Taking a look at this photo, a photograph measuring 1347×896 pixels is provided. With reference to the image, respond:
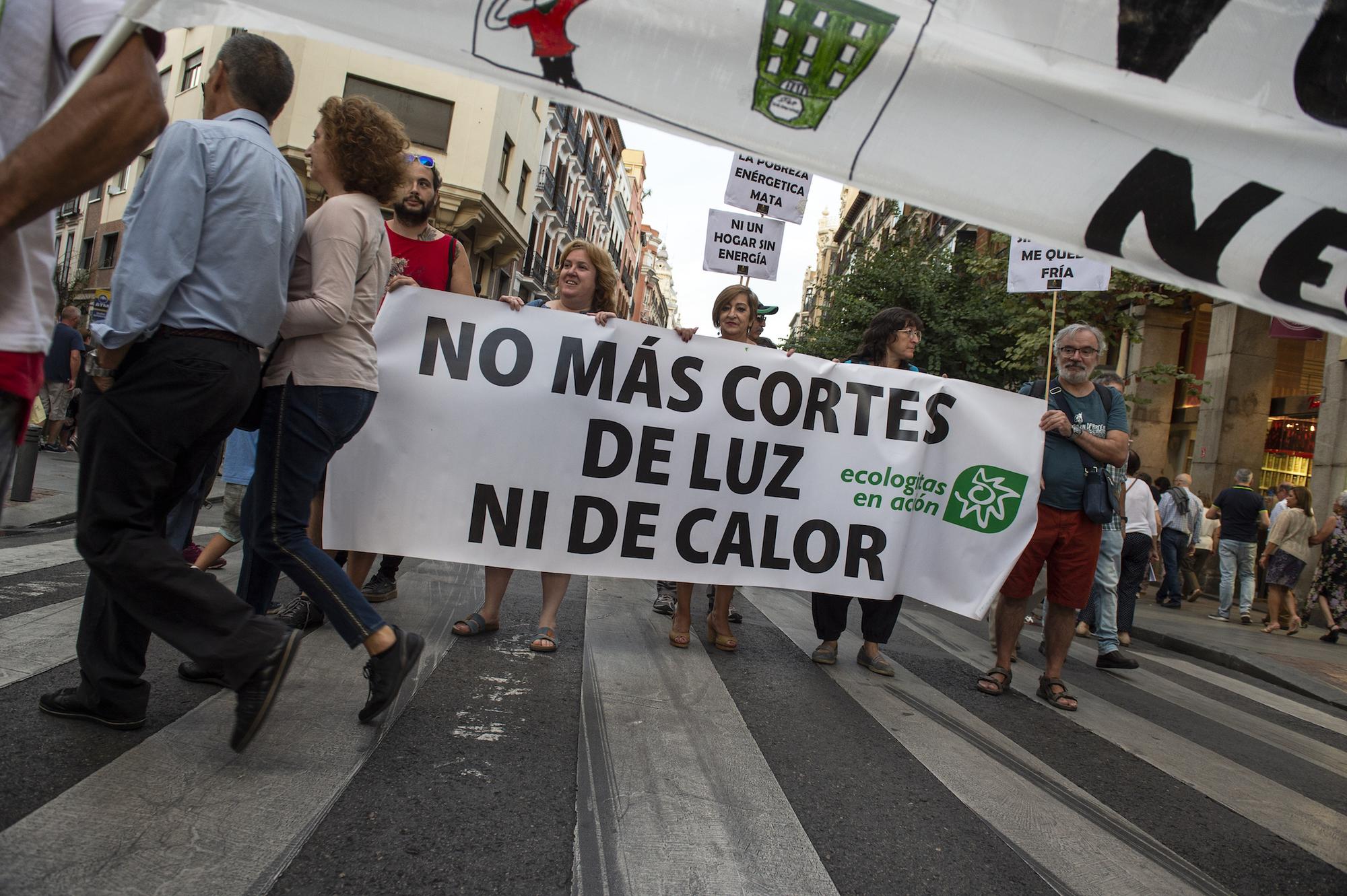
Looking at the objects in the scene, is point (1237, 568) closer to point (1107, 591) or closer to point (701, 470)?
point (1107, 591)

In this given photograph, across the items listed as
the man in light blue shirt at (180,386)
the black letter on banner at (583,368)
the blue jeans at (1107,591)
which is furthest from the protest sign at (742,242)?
the man in light blue shirt at (180,386)

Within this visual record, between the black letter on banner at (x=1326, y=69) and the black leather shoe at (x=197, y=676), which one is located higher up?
the black letter on banner at (x=1326, y=69)

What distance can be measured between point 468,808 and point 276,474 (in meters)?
1.18

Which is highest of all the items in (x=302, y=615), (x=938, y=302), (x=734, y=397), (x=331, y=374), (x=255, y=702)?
(x=938, y=302)

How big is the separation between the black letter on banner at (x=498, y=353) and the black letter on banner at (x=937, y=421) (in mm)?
2088

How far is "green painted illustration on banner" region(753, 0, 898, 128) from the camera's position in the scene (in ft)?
6.26

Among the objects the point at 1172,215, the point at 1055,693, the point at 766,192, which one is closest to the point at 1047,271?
the point at 766,192

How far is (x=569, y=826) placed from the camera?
230 cm

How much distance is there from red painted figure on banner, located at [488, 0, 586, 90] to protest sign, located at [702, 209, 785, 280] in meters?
8.78

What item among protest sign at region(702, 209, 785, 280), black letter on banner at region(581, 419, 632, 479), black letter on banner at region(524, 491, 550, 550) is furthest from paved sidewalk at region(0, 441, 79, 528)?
protest sign at region(702, 209, 785, 280)

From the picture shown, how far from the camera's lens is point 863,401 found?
15.6 feet

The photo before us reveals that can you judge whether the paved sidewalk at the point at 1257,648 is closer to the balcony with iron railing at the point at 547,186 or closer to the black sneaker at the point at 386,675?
the black sneaker at the point at 386,675

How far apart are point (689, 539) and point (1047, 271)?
4.99 meters

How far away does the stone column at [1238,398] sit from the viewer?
15.8 metres
